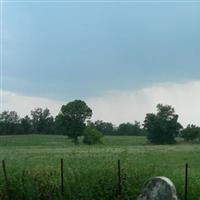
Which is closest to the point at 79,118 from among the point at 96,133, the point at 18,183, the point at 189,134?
the point at 96,133

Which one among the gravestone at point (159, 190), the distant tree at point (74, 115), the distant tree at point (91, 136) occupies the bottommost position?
the gravestone at point (159, 190)

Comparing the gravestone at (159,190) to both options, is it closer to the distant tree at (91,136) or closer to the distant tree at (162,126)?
the distant tree at (91,136)

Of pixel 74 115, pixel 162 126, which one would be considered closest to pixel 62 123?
pixel 74 115

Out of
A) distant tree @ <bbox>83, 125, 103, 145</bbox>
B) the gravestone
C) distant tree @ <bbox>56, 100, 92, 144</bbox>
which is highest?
distant tree @ <bbox>56, 100, 92, 144</bbox>

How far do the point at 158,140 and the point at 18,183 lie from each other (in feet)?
364

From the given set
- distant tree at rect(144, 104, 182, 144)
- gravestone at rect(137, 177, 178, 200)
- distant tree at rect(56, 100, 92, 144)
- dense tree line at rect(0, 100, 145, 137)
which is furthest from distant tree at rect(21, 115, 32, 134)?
gravestone at rect(137, 177, 178, 200)

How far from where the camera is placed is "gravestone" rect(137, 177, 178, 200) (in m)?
15.9

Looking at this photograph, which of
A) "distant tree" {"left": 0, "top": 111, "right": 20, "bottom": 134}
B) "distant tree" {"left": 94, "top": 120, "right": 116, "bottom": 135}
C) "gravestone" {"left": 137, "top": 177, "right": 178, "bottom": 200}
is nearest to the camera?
"gravestone" {"left": 137, "top": 177, "right": 178, "bottom": 200}

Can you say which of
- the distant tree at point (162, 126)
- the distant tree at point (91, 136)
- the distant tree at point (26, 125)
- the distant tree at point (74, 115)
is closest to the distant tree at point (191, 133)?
the distant tree at point (162, 126)

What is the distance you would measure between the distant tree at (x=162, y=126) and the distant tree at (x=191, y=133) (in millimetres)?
1787

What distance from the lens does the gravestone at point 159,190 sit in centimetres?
1589

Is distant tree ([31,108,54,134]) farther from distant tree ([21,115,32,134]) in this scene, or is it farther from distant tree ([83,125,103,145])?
distant tree ([83,125,103,145])

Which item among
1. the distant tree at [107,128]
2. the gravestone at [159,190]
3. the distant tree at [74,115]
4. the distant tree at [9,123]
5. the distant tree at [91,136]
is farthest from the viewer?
the distant tree at [107,128]

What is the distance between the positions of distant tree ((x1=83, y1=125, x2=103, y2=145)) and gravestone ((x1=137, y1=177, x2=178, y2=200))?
3788 inches
